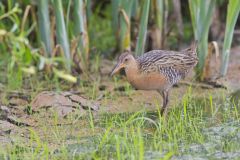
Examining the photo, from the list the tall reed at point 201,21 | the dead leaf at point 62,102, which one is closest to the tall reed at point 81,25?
the dead leaf at point 62,102

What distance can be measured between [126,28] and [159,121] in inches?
79.2

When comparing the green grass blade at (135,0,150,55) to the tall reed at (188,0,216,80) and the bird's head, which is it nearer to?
the tall reed at (188,0,216,80)

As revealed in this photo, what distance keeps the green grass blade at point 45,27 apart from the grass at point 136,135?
46.8 inches

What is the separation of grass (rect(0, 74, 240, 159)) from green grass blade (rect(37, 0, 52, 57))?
1189 millimetres

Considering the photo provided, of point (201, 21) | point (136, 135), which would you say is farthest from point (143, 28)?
point (136, 135)

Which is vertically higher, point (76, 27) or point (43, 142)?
point (76, 27)

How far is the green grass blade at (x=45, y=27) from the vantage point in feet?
25.7

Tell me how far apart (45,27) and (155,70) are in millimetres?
1485

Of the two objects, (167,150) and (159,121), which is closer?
(167,150)

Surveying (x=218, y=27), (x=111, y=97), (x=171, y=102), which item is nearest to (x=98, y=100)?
(x=111, y=97)

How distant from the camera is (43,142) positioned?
19.7 feet

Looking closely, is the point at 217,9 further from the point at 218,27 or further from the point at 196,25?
the point at 196,25

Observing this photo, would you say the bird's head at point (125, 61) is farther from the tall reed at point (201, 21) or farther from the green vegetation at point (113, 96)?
the tall reed at point (201, 21)

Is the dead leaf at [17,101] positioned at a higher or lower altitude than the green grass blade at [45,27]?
lower
